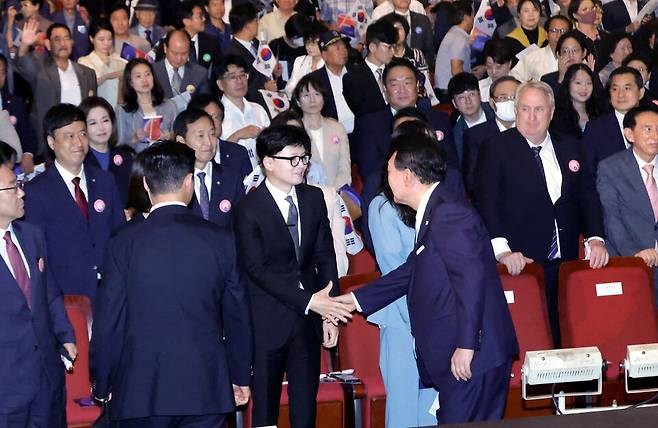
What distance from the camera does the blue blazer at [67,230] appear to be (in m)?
5.62

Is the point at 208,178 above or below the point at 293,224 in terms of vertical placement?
above

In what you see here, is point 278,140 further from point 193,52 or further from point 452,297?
point 193,52

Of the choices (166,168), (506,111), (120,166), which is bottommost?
(166,168)

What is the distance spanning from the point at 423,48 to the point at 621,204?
15.9 ft

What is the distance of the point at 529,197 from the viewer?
18.8ft

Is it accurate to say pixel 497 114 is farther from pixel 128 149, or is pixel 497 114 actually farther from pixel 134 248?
pixel 134 248

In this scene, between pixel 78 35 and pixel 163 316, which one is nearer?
pixel 163 316

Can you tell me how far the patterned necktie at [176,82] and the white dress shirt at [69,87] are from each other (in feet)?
2.42

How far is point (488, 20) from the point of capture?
10406 millimetres

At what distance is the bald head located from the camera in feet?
27.5

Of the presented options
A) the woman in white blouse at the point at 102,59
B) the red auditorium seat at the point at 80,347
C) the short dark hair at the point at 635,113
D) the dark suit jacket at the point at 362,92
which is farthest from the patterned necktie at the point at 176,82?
the short dark hair at the point at 635,113

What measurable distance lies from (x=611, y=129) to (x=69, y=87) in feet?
13.3

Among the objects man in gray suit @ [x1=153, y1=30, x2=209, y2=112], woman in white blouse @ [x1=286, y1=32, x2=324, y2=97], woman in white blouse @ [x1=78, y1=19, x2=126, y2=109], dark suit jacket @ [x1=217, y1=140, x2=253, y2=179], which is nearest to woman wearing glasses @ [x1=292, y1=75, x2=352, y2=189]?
dark suit jacket @ [x1=217, y1=140, x2=253, y2=179]

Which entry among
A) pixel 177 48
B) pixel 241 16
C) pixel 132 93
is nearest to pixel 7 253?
pixel 132 93
